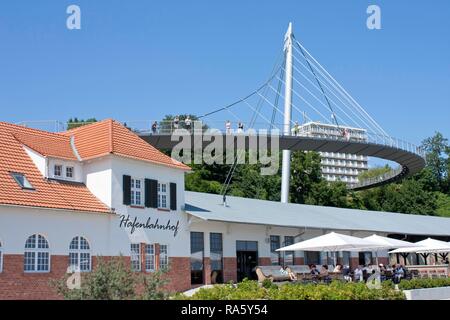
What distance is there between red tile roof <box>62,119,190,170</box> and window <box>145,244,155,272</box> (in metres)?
3.28

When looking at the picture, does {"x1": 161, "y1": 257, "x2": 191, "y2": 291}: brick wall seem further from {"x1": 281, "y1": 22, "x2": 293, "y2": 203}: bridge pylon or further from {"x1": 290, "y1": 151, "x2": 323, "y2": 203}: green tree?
{"x1": 290, "y1": 151, "x2": 323, "y2": 203}: green tree

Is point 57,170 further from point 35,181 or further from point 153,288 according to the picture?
point 153,288

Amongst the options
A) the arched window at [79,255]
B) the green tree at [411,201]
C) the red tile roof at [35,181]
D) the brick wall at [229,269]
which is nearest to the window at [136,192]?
the red tile roof at [35,181]

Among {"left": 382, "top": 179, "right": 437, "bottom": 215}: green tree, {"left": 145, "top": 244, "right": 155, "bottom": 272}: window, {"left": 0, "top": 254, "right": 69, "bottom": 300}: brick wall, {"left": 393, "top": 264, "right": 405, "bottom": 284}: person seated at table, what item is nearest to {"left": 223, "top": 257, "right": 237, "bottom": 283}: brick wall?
{"left": 145, "top": 244, "right": 155, "bottom": 272}: window

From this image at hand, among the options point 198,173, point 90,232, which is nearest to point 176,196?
point 90,232

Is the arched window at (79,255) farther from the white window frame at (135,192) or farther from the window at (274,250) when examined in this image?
the window at (274,250)

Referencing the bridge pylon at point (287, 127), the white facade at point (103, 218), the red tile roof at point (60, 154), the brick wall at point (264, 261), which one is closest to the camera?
the white facade at point (103, 218)

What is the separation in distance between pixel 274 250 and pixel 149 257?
789 cm

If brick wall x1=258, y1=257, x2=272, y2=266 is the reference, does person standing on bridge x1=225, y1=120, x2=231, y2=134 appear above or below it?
above

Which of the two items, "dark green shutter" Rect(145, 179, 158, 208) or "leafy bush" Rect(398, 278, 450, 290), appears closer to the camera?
"leafy bush" Rect(398, 278, 450, 290)

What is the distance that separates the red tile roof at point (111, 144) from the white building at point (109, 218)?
0.20ft

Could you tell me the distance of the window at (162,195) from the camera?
23.9 m

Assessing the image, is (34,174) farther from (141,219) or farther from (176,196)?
A: (176,196)

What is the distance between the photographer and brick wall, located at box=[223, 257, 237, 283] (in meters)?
26.4
